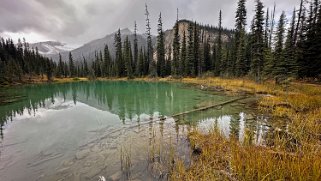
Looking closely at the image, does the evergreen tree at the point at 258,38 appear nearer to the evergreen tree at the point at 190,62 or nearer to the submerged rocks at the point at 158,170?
the evergreen tree at the point at 190,62

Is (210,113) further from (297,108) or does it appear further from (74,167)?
(74,167)

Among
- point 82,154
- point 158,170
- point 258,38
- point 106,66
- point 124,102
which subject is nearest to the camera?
point 158,170

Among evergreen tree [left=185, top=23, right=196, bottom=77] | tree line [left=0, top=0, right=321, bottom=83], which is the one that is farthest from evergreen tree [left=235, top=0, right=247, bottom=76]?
evergreen tree [left=185, top=23, right=196, bottom=77]

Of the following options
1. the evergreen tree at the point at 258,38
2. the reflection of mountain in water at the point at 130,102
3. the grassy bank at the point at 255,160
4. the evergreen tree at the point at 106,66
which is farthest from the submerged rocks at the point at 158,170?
the evergreen tree at the point at 106,66

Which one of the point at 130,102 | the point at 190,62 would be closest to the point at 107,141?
the point at 130,102

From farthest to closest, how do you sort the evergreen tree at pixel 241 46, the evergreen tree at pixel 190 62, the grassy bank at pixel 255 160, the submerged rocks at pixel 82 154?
the evergreen tree at pixel 190 62, the evergreen tree at pixel 241 46, the submerged rocks at pixel 82 154, the grassy bank at pixel 255 160

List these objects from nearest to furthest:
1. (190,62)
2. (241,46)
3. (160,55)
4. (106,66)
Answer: (241,46)
(190,62)
(160,55)
(106,66)

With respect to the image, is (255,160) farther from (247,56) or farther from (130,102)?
(247,56)

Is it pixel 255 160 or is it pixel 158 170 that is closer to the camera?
pixel 255 160

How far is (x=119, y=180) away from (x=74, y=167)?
7.14 feet

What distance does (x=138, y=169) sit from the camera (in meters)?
6.45

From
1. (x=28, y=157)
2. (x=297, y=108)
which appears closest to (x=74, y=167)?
(x=28, y=157)

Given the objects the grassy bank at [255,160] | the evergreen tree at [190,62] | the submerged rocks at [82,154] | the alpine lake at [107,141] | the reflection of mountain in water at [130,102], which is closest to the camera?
the grassy bank at [255,160]

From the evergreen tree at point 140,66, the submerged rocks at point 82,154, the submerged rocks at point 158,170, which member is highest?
the evergreen tree at point 140,66
